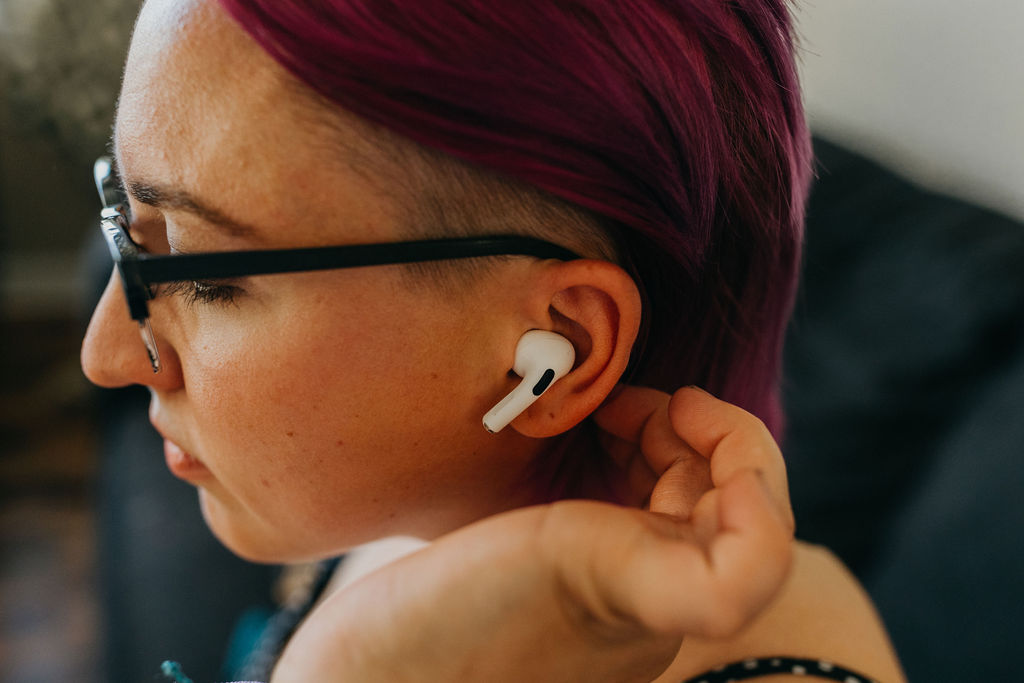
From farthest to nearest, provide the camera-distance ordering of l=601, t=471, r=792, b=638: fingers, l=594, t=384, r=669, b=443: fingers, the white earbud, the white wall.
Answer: the white wall → l=594, t=384, r=669, b=443: fingers → the white earbud → l=601, t=471, r=792, b=638: fingers

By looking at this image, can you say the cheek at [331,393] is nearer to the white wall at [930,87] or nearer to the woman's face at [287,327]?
the woman's face at [287,327]

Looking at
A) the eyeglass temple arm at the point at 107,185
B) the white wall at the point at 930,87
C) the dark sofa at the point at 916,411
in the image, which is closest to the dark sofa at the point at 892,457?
the dark sofa at the point at 916,411

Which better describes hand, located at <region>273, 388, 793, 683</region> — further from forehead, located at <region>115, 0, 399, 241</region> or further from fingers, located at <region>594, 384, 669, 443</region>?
forehead, located at <region>115, 0, 399, 241</region>

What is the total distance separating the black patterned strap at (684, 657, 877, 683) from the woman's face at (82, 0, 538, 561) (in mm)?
313

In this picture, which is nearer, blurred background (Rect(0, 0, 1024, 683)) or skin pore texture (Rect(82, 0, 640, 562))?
skin pore texture (Rect(82, 0, 640, 562))

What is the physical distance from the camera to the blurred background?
5.50 feet

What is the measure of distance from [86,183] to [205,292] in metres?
2.39

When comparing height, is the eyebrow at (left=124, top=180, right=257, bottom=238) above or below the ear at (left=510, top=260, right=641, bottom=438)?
above

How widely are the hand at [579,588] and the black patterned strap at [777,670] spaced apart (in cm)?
22

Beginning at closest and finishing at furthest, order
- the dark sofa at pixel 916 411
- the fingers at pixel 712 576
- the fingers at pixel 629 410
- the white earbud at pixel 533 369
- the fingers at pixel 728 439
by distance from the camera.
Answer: the fingers at pixel 712 576, the fingers at pixel 728 439, the white earbud at pixel 533 369, the fingers at pixel 629 410, the dark sofa at pixel 916 411

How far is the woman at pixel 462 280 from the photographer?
65 cm

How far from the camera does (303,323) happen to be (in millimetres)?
773

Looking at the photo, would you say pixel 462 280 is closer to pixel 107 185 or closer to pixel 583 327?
pixel 583 327

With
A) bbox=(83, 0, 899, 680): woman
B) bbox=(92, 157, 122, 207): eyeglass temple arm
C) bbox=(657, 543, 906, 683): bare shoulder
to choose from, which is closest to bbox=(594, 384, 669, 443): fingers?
bbox=(83, 0, 899, 680): woman
